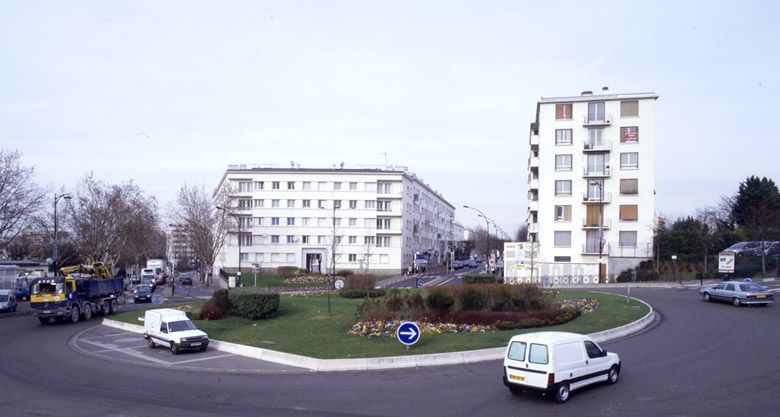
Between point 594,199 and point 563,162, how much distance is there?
16.5 feet

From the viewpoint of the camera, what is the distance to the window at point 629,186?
199 ft

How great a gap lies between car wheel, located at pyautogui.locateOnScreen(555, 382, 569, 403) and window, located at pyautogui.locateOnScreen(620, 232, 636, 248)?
51050 millimetres

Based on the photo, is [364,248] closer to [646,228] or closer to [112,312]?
[646,228]

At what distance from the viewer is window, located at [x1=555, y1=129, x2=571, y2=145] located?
62.5 m

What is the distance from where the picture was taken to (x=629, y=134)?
2394 inches

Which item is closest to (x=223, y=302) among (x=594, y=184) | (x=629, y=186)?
(x=594, y=184)

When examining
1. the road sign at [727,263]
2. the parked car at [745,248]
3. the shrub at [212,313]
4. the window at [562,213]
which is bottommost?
the shrub at [212,313]

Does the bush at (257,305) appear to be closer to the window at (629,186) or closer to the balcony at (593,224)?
the balcony at (593,224)

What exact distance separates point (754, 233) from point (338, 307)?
48.0 metres

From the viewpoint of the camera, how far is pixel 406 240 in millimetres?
88375

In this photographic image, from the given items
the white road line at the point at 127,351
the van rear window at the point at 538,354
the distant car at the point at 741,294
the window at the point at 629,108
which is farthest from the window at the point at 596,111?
the van rear window at the point at 538,354

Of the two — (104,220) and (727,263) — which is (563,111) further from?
(104,220)

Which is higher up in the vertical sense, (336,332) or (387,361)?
(387,361)

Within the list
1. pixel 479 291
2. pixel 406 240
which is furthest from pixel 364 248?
pixel 479 291
